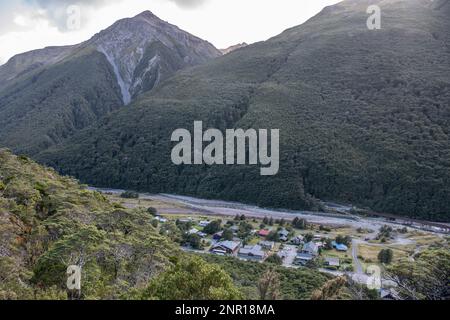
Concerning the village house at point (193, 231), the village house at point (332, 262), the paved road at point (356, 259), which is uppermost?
the village house at point (193, 231)

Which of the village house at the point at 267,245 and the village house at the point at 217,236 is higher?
the village house at the point at 217,236

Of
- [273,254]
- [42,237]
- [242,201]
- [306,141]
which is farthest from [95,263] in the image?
[306,141]

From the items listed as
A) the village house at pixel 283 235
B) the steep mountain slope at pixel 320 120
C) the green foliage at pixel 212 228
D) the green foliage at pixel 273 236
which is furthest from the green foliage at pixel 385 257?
the steep mountain slope at pixel 320 120

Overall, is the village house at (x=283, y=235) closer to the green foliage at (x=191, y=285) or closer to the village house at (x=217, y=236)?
the village house at (x=217, y=236)

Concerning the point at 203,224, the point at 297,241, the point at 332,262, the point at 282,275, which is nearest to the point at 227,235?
the point at 203,224

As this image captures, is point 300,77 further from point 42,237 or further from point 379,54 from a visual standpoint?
point 42,237
